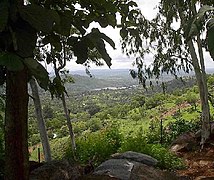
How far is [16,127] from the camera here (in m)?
1.17

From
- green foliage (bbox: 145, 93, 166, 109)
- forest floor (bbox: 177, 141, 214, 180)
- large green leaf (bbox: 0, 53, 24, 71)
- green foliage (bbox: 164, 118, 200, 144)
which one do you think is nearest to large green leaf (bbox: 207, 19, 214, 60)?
large green leaf (bbox: 0, 53, 24, 71)

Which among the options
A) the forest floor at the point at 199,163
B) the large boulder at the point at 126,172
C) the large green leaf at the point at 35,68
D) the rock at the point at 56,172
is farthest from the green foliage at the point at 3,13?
the forest floor at the point at 199,163

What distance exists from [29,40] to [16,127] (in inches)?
13.7

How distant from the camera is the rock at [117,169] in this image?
15.6 feet

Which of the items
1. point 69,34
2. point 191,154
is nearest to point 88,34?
point 69,34

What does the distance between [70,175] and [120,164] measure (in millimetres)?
819

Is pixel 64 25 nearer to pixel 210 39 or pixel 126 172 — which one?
pixel 210 39

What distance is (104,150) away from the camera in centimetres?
812

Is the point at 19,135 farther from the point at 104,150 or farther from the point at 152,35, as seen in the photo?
the point at 152,35

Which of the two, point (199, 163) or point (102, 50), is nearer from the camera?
point (102, 50)

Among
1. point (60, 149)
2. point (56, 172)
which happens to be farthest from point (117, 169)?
point (60, 149)

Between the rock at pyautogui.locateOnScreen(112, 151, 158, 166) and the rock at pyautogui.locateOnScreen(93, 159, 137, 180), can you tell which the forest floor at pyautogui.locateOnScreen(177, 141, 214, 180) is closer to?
the rock at pyautogui.locateOnScreen(112, 151, 158, 166)

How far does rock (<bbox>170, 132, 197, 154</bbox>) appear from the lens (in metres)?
9.27

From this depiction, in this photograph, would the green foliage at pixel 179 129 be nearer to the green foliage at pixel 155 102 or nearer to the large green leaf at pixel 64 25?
the large green leaf at pixel 64 25
